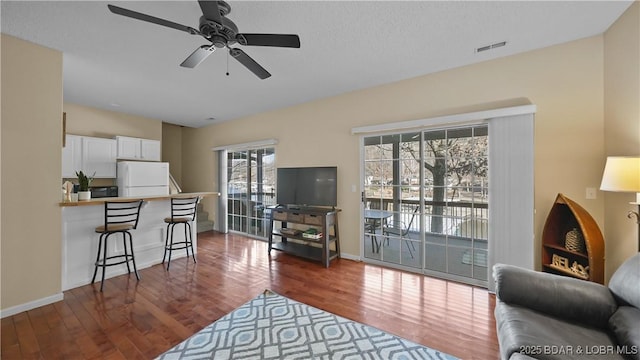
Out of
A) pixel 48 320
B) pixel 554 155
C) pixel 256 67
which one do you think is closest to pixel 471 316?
pixel 554 155

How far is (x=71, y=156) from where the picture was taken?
14.8 ft

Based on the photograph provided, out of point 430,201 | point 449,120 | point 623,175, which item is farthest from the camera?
point 430,201

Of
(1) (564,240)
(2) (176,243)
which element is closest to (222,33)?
(2) (176,243)

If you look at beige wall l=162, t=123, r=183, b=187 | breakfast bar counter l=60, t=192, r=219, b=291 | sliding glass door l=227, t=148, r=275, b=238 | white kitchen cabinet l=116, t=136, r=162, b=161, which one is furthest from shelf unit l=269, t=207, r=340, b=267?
A: beige wall l=162, t=123, r=183, b=187

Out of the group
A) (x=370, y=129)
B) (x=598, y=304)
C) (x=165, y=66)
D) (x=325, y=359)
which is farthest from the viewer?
(x=370, y=129)

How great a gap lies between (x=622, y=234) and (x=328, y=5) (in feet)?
10.7

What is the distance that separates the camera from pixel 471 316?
2.33 meters

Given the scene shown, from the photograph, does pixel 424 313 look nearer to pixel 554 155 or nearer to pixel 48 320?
pixel 554 155

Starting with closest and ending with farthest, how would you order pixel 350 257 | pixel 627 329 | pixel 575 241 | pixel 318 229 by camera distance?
pixel 627 329 < pixel 575 241 < pixel 350 257 < pixel 318 229

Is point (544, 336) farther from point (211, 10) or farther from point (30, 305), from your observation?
point (30, 305)

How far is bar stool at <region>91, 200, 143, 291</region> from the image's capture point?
3.01 meters

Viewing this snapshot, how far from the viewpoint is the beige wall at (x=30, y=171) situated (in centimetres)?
237

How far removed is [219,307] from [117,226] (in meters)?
1.82

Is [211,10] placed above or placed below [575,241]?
above
